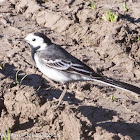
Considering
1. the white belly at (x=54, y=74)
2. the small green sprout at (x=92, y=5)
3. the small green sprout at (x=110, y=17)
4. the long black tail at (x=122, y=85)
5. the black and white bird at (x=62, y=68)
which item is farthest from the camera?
the small green sprout at (x=92, y=5)

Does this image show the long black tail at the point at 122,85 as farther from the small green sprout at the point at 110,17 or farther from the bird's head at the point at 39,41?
the small green sprout at the point at 110,17

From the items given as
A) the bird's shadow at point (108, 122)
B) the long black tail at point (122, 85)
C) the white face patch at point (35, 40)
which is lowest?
the bird's shadow at point (108, 122)

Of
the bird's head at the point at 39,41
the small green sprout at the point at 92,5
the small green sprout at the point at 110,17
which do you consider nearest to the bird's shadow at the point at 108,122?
the bird's head at the point at 39,41

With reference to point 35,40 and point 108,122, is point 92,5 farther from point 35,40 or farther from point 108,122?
point 108,122

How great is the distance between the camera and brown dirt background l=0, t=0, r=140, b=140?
6656 millimetres

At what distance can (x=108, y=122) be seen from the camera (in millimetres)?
6988

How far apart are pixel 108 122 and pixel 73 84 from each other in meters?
1.30

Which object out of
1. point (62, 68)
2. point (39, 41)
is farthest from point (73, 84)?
point (39, 41)

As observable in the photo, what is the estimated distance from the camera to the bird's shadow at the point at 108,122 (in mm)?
6734

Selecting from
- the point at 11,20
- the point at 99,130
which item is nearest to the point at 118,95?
the point at 99,130

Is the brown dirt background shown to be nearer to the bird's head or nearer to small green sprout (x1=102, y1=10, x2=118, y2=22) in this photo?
small green sprout (x1=102, y1=10, x2=118, y2=22)

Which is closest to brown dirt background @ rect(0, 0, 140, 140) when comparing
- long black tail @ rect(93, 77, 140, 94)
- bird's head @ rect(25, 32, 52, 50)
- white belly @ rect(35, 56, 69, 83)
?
white belly @ rect(35, 56, 69, 83)

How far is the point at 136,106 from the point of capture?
24.5 ft

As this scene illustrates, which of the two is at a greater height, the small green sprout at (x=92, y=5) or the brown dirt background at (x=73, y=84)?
the small green sprout at (x=92, y=5)
